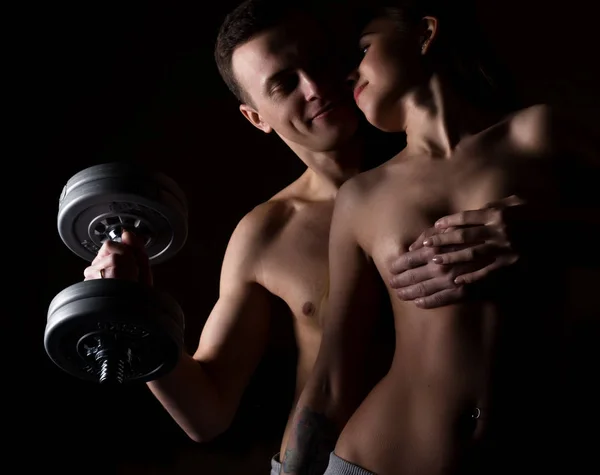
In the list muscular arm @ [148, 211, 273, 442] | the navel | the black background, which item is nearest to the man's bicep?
muscular arm @ [148, 211, 273, 442]

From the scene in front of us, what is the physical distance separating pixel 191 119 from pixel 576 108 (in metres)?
0.96

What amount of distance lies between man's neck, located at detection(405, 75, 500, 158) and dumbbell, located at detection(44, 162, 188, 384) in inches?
16.3

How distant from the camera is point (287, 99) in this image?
4.93ft

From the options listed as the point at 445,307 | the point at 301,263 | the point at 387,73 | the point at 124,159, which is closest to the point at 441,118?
the point at 387,73

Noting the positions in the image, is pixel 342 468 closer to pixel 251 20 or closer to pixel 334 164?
pixel 334 164

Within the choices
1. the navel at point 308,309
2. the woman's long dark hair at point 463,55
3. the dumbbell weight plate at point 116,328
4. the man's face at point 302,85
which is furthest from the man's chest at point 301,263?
the woman's long dark hair at point 463,55

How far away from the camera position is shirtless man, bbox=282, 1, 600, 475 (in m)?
1.07

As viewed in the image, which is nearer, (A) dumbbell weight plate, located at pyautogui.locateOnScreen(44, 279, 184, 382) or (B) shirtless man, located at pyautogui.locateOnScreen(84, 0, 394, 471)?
(A) dumbbell weight plate, located at pyautogui.locateOnScreen(44, 279, 184, 382)

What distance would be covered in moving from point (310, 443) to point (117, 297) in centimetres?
38

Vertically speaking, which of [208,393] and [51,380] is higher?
[51,380]

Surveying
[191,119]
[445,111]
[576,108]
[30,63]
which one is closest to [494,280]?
[445,111]

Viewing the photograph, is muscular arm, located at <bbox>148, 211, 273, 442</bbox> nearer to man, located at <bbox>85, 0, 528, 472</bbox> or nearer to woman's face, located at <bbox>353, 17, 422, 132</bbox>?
man, located at <bbox>85, 0, 528, 472</bbox>

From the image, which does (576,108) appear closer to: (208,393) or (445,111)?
(445,111)

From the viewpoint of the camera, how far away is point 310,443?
1312mm
